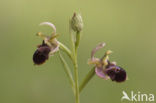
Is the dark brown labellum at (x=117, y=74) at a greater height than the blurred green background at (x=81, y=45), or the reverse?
the dark brown labellum at (x=117, y=74)

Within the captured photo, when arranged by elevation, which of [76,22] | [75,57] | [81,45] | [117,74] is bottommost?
[81,45]

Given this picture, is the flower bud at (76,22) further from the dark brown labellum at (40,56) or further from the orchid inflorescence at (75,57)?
the dark brown labellum at (40,56)

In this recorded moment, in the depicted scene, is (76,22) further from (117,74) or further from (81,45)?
(81,45)

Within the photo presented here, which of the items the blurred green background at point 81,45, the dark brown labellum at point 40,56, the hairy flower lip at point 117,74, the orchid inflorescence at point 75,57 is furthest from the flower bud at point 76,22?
the blurred green background at point 81,45

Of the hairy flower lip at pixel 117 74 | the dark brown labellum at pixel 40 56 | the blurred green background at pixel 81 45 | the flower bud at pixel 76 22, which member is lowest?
the blurred green background at pixel 81 45

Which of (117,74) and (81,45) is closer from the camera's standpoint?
(117,74)

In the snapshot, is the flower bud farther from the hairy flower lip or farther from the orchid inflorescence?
the hairy flower lip

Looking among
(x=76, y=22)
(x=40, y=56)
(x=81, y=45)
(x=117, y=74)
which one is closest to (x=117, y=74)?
(x=117, y=74)

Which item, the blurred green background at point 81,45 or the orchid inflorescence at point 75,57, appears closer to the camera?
the orchid inflorescence at point 75,57
